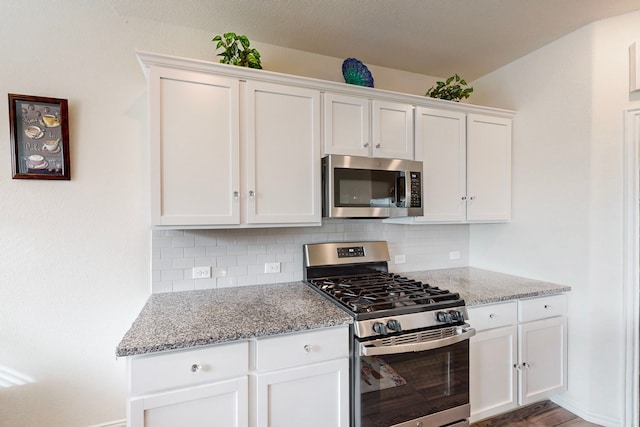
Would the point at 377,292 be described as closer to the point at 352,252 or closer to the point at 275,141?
the point at 352,252

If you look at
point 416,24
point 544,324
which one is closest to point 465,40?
point 416,24

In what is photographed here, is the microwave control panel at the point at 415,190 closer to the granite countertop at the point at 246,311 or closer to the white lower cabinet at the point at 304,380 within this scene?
the granite countertop at the point at 246,311

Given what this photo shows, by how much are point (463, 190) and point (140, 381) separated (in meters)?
2.40

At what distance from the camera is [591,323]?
2090 mm

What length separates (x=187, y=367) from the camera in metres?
1.32

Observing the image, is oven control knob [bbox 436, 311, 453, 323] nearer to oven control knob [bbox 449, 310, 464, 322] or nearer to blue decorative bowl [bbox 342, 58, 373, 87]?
oven control knob [bbox 449, 310, 464, 322]

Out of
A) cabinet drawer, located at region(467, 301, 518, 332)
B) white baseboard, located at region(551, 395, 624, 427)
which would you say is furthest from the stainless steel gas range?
white baseboard, located at region(551, 395, 624, 427)

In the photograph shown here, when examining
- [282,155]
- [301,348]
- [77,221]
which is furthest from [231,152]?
[301,348]

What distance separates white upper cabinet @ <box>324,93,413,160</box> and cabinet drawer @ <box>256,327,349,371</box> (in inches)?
44.7

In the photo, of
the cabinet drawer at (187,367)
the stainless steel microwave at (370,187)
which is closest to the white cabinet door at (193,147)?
the stainless steel microwave at (370,187)

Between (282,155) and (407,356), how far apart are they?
4.48ft

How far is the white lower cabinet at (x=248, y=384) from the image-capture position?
1.27 metres

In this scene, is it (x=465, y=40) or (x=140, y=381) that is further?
(x=465, y=40)

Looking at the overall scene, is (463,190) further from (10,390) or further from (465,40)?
(10,390)
